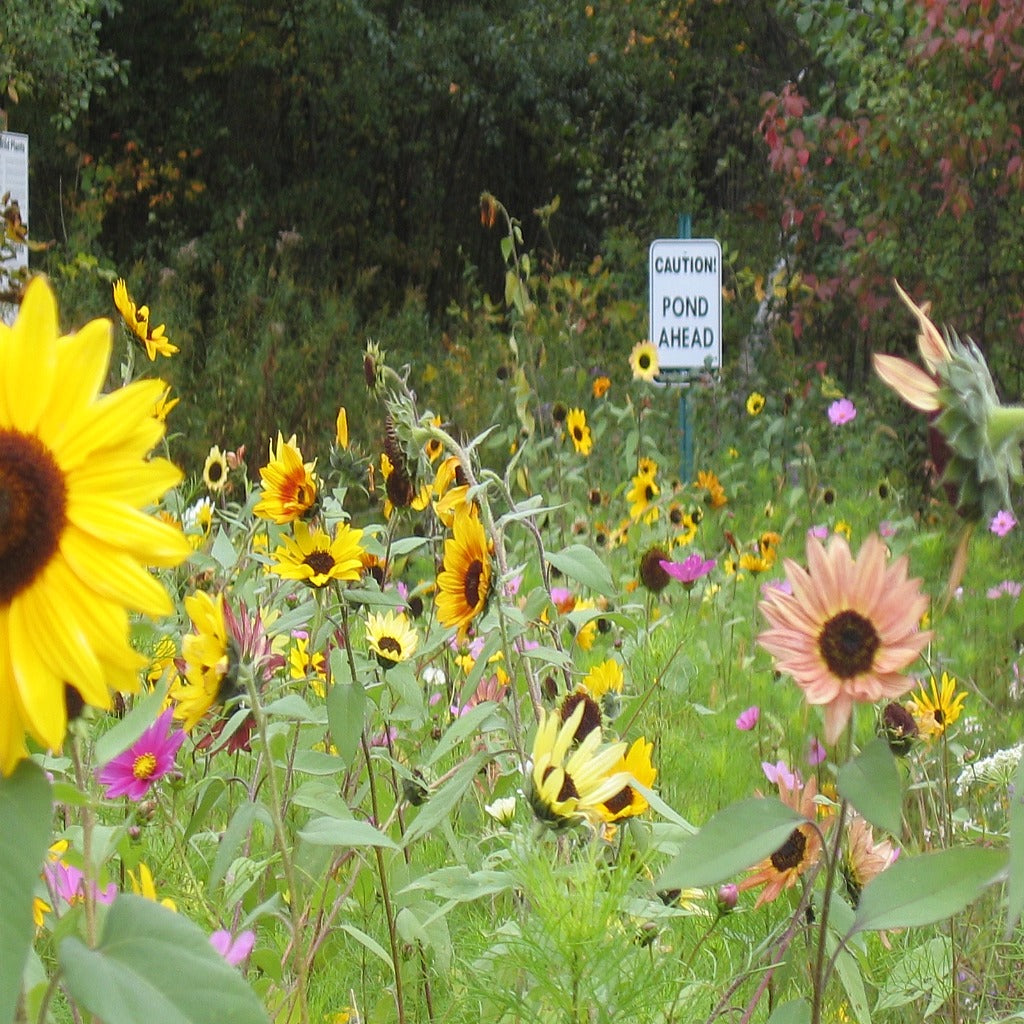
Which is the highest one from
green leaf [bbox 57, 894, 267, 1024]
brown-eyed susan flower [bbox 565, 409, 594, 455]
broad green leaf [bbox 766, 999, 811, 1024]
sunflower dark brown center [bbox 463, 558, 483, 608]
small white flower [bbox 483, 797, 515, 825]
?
green leaf [bbox 57, 894, 267, 1024]

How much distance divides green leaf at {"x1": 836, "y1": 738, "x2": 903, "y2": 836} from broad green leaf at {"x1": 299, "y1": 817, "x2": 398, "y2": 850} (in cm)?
30

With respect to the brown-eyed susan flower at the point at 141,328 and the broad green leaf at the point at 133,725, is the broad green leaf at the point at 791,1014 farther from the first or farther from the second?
the brown-eyed susan flower at the point at 141,328

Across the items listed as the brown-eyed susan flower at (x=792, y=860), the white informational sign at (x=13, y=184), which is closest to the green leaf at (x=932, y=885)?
the brown-eyed susan flower at (x=792, y=860)

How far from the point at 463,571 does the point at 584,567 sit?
0.34ft

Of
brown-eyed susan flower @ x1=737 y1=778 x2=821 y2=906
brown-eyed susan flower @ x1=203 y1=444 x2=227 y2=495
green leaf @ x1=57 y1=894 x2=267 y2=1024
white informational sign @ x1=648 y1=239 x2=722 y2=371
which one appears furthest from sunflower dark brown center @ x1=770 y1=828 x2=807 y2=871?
white informational sign @ x1=648 y1=239 x2=722 y2=371

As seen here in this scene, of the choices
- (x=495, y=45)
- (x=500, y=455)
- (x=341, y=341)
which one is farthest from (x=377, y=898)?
(x=495, y=45)

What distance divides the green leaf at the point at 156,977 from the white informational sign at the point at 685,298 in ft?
12.5

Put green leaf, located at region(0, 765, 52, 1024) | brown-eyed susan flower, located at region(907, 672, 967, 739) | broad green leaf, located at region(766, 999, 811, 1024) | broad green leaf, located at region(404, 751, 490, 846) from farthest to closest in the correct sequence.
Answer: brown-eyed susan flower, located at region(907, 672, 967, 739) < broad green leaf, located at region(404, 751, 490, 846) < broad green leaf, located at region(766, 999, 811, 1024) < green leaf, located at region(0, 765, 52, 1024)

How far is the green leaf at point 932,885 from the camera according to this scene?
54cm

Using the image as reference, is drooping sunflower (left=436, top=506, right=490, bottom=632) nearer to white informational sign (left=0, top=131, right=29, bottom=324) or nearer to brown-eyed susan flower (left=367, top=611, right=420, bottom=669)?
brown-eyed susan flower (left=367, top=611, right=420, bottom=669)

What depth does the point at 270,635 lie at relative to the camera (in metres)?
0.96

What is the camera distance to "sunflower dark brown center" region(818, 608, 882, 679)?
607 millimetres

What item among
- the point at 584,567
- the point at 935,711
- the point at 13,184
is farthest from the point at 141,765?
the point at 13,184

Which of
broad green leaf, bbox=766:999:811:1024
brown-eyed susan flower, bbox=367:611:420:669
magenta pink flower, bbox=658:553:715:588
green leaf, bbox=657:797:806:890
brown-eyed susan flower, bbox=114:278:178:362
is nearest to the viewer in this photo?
green leaf, bbox=657:797:806:890
